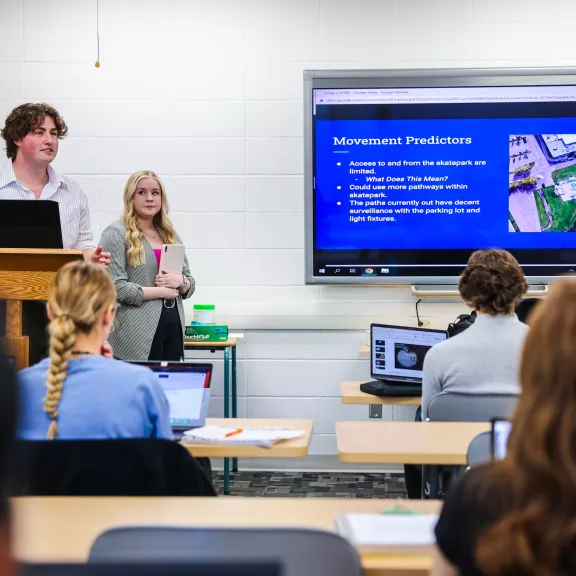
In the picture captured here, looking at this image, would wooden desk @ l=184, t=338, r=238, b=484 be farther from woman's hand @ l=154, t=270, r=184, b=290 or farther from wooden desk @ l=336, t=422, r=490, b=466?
wooden desk @ l=336, t=422, r=490, b=466

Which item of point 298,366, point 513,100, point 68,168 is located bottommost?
point 298,366

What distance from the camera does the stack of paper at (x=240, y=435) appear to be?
273cm

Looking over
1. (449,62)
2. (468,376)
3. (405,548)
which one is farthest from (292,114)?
(405,548)

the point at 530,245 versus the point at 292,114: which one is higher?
the point at 292,114

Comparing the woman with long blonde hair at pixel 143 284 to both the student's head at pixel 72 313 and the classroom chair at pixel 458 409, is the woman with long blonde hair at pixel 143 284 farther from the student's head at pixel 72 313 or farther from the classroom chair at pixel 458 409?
the student's head at pixel 72 313

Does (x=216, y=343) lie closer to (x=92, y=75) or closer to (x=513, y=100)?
(x=92, y=75)

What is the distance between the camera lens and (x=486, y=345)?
10.4 feet

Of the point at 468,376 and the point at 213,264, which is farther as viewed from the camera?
the point at 213,264

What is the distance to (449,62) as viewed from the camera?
5.48m

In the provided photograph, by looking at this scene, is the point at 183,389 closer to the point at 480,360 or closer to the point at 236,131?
the point at 480,360

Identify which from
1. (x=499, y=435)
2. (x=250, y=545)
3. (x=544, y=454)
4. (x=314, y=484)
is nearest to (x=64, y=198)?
(x=314, y=484)

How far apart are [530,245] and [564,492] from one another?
4.61 meters

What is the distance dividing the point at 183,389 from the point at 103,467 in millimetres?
1022

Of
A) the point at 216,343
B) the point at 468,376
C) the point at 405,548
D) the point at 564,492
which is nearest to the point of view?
the point at 564,492
